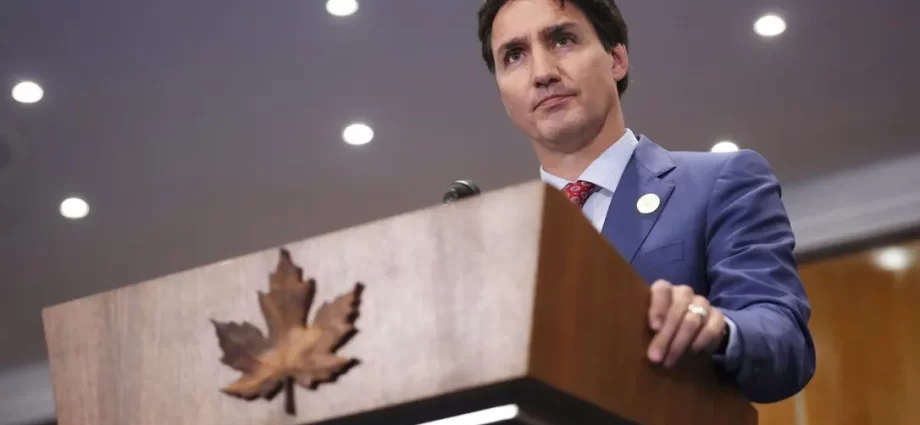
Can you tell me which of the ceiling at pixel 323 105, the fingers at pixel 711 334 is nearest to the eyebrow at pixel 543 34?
the fingers at pixel 711 334

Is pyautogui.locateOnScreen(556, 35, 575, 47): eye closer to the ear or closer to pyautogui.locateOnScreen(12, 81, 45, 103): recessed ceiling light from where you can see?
the ear

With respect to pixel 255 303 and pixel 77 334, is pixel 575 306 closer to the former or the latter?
pixel 255 303

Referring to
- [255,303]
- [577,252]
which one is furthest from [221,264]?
[577,252]

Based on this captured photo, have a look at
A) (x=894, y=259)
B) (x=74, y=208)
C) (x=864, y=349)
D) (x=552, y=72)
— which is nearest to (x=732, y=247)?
(x=552, y=72)

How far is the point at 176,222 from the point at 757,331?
4690mm

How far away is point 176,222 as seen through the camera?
5.39 metres

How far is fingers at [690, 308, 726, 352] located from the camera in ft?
2.81

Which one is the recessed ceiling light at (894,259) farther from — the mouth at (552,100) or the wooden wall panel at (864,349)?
the mouth at (552,100)

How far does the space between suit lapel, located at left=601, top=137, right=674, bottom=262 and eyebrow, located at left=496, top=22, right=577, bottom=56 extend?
16 cm

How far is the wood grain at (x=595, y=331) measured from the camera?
0.73 m

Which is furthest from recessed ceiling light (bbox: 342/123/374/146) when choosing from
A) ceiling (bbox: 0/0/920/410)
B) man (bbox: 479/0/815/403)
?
man (bbox: 479/0/815/403)

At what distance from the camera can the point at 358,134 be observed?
15.7 ft

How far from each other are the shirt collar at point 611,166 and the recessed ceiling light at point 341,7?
9.38ft

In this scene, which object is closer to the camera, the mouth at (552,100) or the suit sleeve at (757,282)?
the suit sleeve at (757,282)
